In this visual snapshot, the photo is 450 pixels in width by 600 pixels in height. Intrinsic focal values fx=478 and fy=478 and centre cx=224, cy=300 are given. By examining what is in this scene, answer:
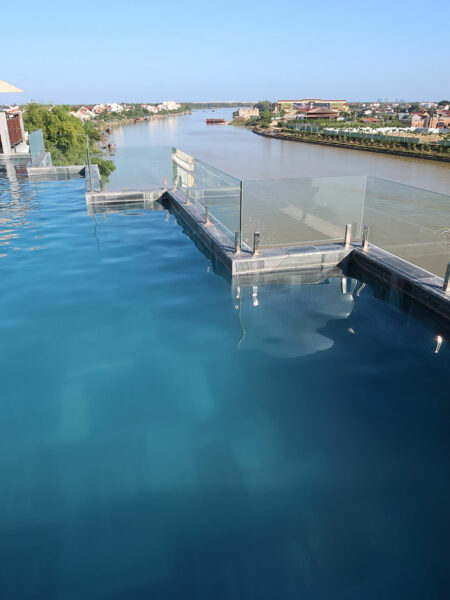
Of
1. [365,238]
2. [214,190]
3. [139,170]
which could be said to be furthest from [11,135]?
[365,238]

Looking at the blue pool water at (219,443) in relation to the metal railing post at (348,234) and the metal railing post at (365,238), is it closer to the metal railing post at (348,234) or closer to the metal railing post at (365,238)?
the metal railing post at (365,238)

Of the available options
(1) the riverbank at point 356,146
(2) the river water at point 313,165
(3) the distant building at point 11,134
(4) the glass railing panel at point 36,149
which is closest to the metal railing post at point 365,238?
(4) the glass railing panel at point 36,149

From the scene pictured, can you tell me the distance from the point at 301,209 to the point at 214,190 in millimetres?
1858

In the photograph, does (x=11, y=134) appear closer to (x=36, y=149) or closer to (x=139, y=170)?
(x=139, y=170)

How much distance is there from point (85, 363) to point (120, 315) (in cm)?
121

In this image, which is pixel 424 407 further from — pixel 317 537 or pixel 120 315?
pixel 120 315

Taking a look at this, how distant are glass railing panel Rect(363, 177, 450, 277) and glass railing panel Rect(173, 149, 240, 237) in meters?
2.15

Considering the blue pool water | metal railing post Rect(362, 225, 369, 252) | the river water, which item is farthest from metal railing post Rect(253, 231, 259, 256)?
the river water

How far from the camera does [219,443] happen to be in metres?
3.95

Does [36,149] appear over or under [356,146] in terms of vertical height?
over

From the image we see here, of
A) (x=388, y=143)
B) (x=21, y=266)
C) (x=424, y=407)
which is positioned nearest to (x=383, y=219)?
(x=424, y=407)

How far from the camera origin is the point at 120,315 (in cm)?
622

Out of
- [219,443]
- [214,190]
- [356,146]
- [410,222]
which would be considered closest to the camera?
[219,443]

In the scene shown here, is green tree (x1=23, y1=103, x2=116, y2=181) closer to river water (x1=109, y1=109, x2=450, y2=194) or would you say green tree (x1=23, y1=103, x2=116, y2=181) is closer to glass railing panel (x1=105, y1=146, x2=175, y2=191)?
glass railing panel (x1=105, y1=146, x2=175, y2=191)
